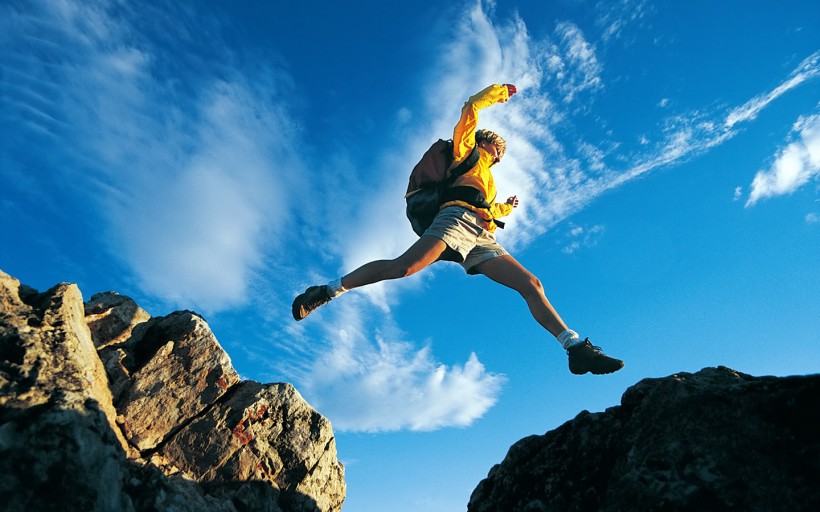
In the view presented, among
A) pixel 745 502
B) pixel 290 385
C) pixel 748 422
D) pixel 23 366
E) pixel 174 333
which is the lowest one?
pixel 745 502

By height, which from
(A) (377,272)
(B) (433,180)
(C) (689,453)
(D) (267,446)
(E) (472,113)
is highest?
(E) (472,113)

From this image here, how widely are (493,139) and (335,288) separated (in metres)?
3.92

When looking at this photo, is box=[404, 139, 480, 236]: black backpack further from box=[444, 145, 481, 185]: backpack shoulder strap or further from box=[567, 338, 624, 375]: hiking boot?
box=[567, 338, 624, 375]: hiking boot

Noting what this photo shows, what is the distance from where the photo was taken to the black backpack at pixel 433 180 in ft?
27.3

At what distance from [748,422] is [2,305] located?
19.8 feet

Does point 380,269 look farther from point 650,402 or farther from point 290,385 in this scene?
point 650,402

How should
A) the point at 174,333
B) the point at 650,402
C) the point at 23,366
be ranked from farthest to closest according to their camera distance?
the point at 174,333, the point at 23,366, the point at 650,402

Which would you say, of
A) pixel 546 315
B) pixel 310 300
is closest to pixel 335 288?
pixel 310 300

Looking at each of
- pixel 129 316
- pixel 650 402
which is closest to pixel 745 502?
pixel 650 402

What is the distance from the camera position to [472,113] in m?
7.82

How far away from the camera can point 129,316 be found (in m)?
6.97

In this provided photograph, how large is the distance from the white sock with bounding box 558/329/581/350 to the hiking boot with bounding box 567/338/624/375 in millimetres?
68

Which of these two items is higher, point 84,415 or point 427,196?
point 427,196

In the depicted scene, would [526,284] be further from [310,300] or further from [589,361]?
[310,300]
